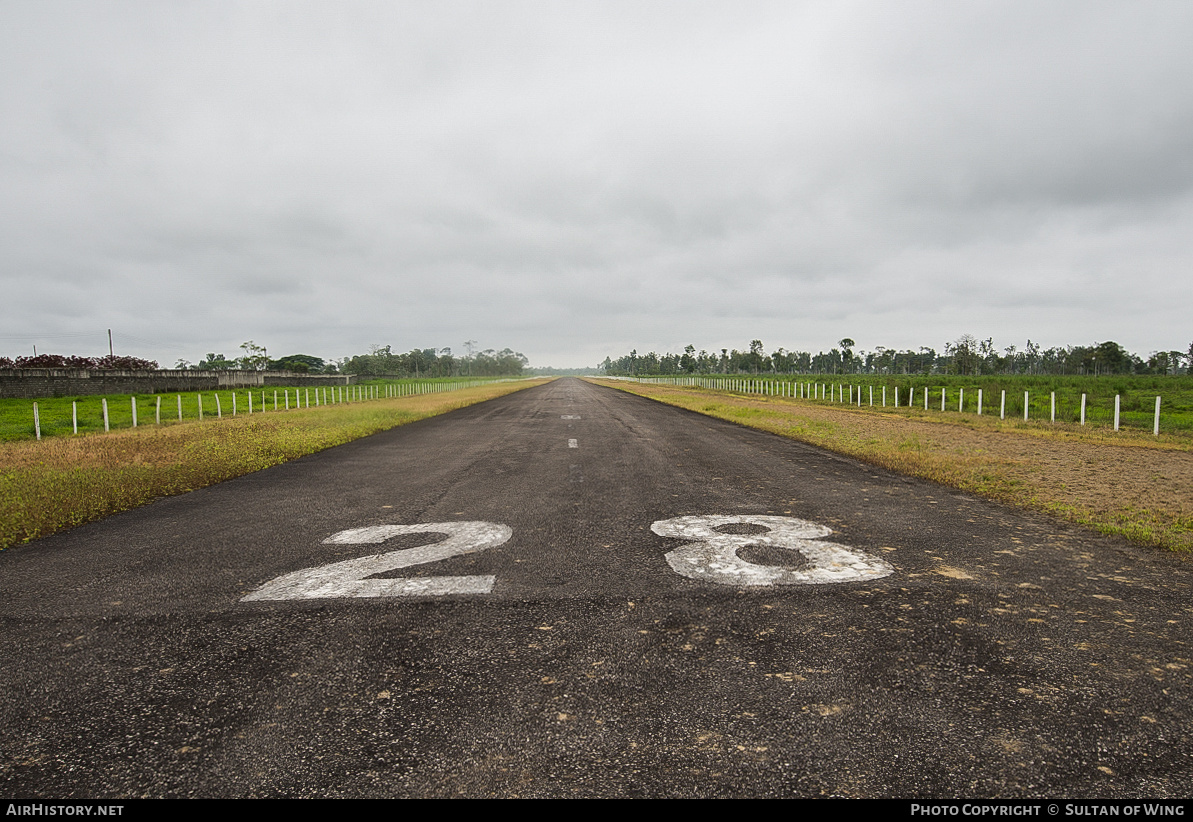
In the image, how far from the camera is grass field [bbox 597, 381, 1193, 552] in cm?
726

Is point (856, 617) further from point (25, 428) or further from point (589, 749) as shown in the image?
point (25, 428)

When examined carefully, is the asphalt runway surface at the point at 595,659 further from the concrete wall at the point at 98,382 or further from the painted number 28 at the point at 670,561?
the concrete wall at the point at 98,382

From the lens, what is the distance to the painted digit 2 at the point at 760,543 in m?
4.78

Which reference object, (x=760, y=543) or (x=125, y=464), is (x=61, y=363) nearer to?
(x=125, y=464)

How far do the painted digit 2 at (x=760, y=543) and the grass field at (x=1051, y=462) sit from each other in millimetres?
3509

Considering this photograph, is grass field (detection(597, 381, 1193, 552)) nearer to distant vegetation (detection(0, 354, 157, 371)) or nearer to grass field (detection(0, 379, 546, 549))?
grass field (detection(0, 379, 546, 549))

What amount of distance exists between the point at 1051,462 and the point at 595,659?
1272 centimetres

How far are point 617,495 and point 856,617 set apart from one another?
15.1 ft

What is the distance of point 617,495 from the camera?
8.28 m

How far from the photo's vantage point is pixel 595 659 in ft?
11.0

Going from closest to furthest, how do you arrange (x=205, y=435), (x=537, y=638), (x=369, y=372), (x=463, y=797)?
(x=463, y=797) < (x=537, y=638) < (x=205, y=435) < (x=369, y=372)

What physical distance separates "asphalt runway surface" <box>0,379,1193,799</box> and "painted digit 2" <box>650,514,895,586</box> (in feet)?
0.13

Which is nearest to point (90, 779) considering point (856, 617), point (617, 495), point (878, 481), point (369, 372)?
point (856, 617)

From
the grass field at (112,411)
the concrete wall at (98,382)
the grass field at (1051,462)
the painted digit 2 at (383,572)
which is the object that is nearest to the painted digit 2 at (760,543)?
the painted digit 2 at (383,572)
